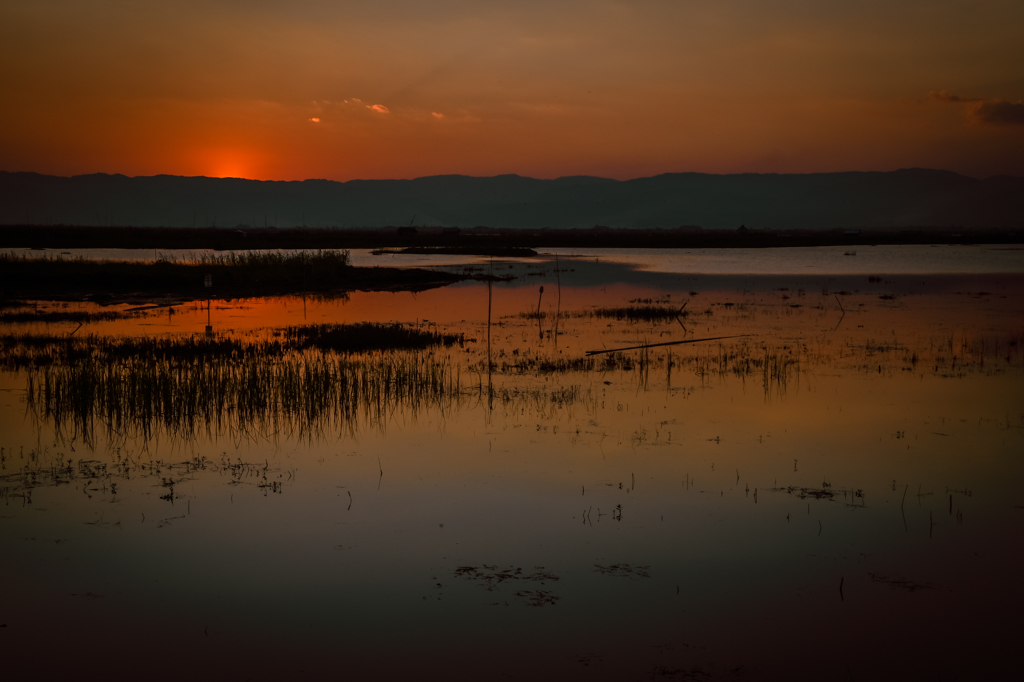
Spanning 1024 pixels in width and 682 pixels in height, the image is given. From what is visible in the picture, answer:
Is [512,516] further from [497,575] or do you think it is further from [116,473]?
[116,473]

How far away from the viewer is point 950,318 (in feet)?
91.3

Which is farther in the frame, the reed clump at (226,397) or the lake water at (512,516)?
the reed clump at (226,397)

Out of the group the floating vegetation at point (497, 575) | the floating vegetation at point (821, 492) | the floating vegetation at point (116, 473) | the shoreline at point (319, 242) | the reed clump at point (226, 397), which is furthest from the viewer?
the shoreline at point (319, 242)

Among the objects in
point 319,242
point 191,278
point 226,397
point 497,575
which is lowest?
point 497,575

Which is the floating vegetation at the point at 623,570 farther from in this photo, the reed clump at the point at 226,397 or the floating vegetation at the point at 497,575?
the reed clump at the point at 226,397

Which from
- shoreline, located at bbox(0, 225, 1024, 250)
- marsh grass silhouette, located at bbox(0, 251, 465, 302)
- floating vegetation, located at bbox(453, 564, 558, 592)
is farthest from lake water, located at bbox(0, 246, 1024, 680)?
shoreline, located at bbox(0, 225, 1024, 250)

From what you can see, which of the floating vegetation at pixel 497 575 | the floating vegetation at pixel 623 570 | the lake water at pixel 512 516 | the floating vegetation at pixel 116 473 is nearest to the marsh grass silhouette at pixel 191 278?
the lake water at pixel 512 516


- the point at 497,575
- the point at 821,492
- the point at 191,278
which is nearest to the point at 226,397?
the point at 497,575

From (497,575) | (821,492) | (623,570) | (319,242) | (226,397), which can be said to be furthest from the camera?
(319,242)

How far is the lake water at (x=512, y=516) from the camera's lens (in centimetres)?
640

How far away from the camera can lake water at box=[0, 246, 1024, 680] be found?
640cm

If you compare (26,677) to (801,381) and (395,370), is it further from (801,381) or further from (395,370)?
(801,381)

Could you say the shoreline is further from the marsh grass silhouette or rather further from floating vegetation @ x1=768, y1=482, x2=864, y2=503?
floating vegetation @ x1=768, y1=482, x2=864, y2=503

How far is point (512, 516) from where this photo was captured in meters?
9.05
